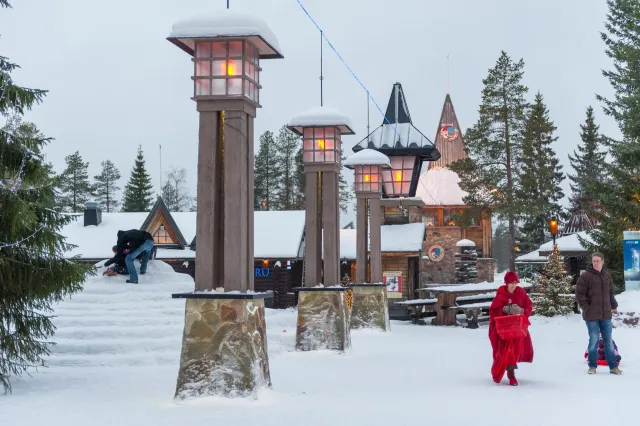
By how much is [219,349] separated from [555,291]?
17.1 m

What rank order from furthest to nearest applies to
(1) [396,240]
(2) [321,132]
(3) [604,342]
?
(1) [396,240] → (2) [321,132] → (3) [604,342]

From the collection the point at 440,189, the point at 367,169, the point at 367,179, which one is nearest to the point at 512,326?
the point at 367,179

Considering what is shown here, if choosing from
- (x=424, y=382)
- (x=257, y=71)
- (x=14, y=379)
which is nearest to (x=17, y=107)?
(x=257, y=71)

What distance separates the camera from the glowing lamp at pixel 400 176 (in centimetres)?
2598

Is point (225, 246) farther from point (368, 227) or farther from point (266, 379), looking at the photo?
point (368, 227)

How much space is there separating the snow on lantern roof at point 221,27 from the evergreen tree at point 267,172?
→ 54.5 metres

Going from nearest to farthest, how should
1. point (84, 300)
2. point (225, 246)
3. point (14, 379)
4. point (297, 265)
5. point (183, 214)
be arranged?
point (225, 246)
point (14, 379)
point (84, 300)
point (297, 265)
point (183, 214)

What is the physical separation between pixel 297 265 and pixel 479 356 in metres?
18.4

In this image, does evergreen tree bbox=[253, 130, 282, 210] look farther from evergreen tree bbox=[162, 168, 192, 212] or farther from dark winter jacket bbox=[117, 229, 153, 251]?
dark winter jacket bbox=[117, 229, 153, 251]

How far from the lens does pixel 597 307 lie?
11.1 m

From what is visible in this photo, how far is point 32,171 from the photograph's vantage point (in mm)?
9867

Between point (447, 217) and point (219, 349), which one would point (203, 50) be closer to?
point (219, 349)

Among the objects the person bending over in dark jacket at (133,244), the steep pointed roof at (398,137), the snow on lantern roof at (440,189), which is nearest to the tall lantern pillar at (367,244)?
the person bending over in dark jacket at (133,244)

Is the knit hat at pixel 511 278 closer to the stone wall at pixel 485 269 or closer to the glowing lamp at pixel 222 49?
the glowing lamp at pixel 222 49
